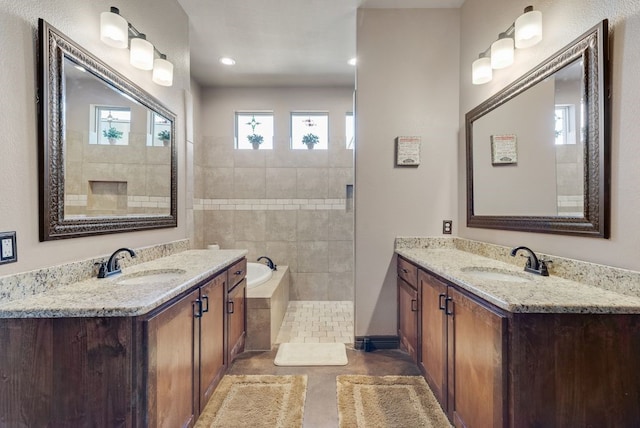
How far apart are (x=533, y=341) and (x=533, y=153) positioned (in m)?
1.16

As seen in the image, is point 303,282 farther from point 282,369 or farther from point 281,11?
point 281,11

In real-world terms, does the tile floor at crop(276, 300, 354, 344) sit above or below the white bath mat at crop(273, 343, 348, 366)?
below

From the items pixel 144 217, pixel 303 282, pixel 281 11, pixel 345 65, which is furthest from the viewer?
pixel 303 282

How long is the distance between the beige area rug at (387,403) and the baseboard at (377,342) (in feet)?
1.41

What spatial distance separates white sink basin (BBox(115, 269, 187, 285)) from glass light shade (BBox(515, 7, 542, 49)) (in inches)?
91.6

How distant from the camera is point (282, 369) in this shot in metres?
2.26

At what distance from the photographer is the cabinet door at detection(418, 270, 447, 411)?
164 cm

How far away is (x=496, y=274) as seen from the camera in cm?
177

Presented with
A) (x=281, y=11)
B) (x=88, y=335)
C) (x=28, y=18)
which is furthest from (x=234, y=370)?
(x=281, y=11)

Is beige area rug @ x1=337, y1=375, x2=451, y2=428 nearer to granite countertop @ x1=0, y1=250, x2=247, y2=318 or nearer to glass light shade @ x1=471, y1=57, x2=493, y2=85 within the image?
granite countertop @ x1=0, y1=250, x2=247, y2=318

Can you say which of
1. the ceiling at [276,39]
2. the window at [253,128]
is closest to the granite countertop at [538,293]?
the ceiling at [276,39]

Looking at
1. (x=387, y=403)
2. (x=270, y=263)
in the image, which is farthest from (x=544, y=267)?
(x=270, y=263)

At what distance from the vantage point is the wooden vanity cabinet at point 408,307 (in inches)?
82.4

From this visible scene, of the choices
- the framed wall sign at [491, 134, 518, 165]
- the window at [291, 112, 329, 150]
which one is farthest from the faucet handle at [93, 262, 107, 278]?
the window at [291, 112, 329, 150]
